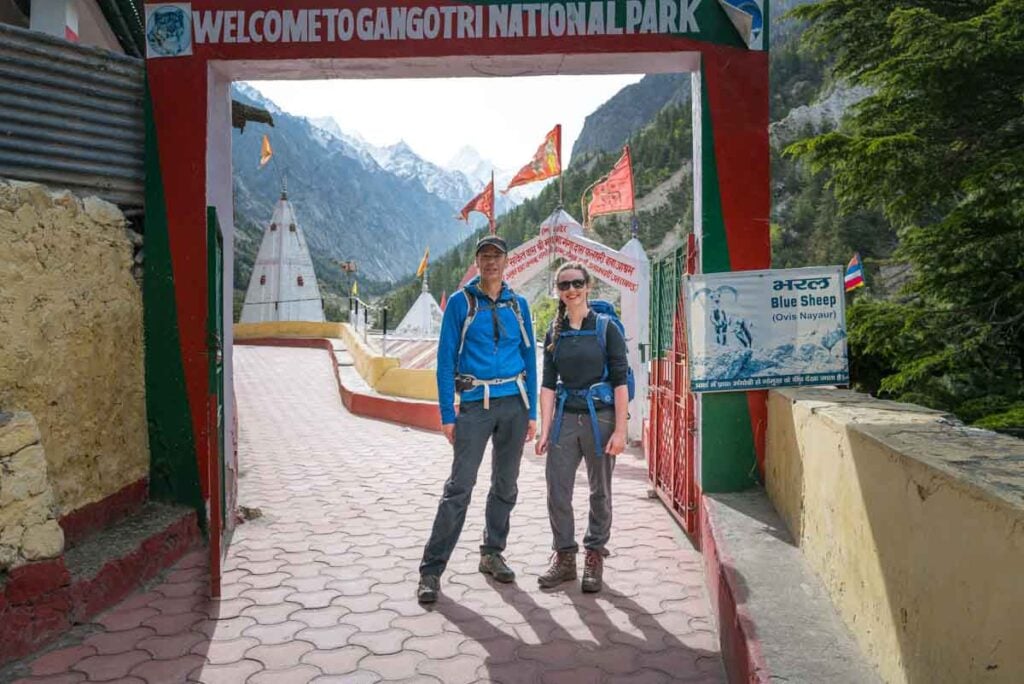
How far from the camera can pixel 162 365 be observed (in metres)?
4.49

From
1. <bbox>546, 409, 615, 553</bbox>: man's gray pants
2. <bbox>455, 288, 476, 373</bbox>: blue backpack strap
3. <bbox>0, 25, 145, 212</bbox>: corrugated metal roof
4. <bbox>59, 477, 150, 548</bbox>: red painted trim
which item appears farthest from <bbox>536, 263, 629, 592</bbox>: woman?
<bbox>0, 25, 145, 212</bbox>: corrugated metal roof

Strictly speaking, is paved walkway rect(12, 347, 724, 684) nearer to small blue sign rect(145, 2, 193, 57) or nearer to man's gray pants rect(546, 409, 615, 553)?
man's gray pants rect(546, 409, 615, 553)

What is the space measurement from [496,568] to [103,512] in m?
2.09

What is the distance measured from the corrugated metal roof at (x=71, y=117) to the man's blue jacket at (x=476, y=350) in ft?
7.16

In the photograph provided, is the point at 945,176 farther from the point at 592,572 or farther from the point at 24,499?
the point at 24,499

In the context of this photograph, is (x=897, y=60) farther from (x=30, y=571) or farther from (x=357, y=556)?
(x=30, y=571)

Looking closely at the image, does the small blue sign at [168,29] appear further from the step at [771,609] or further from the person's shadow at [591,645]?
the step at [771,609]

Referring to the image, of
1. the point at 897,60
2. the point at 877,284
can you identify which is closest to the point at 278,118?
the point at 877,284

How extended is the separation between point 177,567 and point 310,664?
1524 millimetres

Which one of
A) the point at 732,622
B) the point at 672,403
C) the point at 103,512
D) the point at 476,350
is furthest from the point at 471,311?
the point at 103,512

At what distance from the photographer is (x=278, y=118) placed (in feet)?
553

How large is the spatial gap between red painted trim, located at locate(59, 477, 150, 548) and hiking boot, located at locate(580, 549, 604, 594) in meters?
2.51

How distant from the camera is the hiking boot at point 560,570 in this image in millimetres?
3809

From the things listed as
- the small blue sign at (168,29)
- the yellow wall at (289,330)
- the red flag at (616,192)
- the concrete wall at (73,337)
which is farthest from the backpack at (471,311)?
the yellow wall at (289,330)
